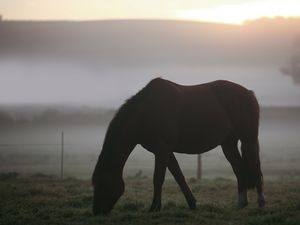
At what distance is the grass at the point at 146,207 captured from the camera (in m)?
8.25

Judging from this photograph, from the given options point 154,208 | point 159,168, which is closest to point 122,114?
point 159,168

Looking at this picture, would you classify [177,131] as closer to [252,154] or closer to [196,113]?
[196,113]

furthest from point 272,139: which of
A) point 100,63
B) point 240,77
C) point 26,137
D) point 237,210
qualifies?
point 237,210

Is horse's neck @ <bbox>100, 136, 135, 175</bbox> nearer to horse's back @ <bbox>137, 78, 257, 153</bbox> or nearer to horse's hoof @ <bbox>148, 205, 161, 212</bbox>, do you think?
horse's back @ <bbox>137, 78, 257, 153</bbox>

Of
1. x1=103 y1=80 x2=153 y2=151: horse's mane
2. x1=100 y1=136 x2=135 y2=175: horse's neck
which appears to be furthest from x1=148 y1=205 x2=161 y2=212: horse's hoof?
x1=103 y1=80 x2=153 y2=151: horse's mane

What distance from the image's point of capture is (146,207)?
9641 mm

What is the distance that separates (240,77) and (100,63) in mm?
28138

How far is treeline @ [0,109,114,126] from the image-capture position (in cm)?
6738

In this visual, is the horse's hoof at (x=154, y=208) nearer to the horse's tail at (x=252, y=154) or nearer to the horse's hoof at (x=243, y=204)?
the horse's hoof at (x=243, y=204)

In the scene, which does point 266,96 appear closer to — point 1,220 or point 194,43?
point 194,43

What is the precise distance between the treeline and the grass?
5258cm

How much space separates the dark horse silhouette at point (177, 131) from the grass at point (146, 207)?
44 cm

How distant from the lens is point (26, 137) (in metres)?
57.6

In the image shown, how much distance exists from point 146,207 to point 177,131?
1.67 metres
